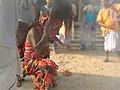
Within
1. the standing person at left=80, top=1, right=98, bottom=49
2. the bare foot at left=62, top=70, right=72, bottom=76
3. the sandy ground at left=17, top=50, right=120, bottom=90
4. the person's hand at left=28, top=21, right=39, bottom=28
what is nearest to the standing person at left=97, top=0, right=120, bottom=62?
the sandy ground at left=17, top=50, right=120, bottom=90

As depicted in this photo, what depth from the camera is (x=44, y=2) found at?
3979mm

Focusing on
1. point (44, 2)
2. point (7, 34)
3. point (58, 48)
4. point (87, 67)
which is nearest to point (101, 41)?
point (58, 48)

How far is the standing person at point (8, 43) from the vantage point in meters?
→ 1.82

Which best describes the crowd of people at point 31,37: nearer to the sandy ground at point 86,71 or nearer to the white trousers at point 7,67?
the white trousers at point 7,67

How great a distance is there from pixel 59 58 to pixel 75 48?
4.42 ft

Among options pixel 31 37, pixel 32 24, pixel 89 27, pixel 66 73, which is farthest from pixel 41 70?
pixel 89 27

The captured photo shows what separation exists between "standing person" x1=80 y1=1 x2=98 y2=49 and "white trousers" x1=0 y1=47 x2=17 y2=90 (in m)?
5.22

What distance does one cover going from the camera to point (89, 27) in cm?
747

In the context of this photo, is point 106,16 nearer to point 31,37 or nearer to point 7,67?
point 31,37

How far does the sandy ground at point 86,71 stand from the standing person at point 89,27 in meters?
0.37

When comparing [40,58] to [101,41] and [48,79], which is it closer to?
[48,79]

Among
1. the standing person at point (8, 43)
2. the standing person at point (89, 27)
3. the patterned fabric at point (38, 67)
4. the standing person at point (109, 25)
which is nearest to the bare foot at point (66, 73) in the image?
the patterned fabric at point (38, 67)

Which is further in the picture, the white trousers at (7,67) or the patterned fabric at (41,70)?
the patterned fabric at (41,70)

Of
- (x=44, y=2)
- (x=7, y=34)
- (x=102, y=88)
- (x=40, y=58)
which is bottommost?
(x=102, y=88)
